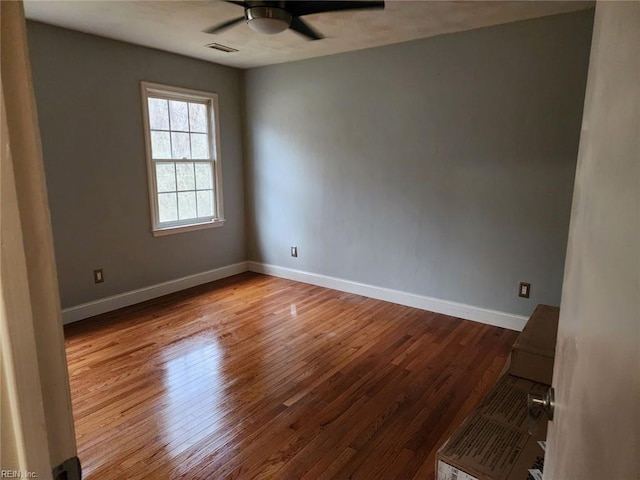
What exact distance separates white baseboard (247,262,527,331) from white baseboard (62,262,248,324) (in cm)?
44

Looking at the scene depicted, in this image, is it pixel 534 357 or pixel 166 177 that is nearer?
Result: pixel 534 357

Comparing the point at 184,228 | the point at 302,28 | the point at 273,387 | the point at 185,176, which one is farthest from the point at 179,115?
the point at 273,387

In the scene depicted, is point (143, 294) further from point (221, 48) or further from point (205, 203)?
point (221, 48)

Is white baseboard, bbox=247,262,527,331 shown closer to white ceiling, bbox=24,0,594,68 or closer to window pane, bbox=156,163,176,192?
window pane, bbox=156,163,176,192

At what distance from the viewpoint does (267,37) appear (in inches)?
138

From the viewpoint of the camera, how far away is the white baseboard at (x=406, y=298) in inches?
137

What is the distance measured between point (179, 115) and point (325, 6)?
2.40m

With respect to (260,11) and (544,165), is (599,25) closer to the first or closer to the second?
(260,11)

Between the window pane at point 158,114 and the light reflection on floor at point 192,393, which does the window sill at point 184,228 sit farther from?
the light reflection on floor at point 192,393

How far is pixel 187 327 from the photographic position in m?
3.50

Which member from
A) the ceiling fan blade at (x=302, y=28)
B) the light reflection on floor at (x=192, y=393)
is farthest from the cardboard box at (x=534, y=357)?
the ceiling fan blade at (x=302, y=28)

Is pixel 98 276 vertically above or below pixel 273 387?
above

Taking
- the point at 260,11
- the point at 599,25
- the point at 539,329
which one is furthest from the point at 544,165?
the point at 599,25

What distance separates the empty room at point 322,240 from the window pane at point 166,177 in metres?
0.03
